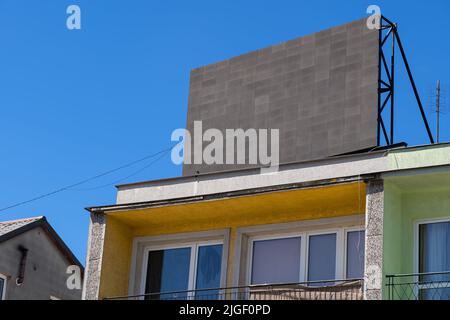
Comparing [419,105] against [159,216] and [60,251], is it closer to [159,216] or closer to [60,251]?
[159,216]

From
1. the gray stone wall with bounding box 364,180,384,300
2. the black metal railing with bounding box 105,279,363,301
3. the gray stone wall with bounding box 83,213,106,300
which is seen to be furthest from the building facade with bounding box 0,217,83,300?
the gray stone wall with bounding box 364,180,384,300

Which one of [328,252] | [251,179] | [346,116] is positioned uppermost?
[346,116]

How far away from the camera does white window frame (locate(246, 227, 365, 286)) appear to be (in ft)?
68.6

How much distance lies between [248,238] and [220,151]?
10.6 ft

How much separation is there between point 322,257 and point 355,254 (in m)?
0.72

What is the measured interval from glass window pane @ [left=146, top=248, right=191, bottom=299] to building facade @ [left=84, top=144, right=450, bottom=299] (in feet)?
0.08

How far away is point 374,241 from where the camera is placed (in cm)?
1958

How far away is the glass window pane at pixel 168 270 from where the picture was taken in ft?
74.7

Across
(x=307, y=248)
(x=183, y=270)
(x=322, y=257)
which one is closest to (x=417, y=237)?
(x=322, y=257)

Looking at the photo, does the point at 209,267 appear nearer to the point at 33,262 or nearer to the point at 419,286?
the point at 419,286

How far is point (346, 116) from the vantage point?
22875 mm

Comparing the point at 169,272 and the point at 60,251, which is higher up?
the point at 60,251

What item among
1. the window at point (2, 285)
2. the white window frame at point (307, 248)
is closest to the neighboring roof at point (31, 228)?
the window at point (2, 285)
